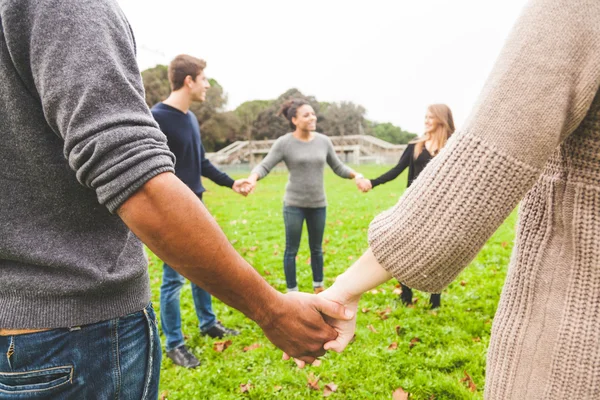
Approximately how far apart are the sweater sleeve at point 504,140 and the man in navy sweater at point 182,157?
360cm

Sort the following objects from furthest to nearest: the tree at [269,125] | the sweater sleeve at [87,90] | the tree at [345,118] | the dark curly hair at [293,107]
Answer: the tree at [345,118] → the tree at [269,125] → the dark curly hair at [293,107] → the sweater sleeve at [87,90]

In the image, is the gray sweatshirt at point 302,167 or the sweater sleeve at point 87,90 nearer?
the sweater sleeve at point 87,90

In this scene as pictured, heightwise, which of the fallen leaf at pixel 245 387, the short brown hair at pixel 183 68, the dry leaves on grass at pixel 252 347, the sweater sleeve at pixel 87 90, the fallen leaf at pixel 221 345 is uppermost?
the sweater sleeve at pixel 87 90

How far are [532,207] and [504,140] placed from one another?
0.30 metres

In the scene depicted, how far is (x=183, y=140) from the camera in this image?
4.53 meters

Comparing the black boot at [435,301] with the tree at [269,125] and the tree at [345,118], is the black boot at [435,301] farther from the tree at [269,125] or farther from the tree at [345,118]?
the tree at [345,118]

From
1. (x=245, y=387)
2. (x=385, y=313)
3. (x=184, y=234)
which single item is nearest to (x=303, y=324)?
(x=184, y=234)

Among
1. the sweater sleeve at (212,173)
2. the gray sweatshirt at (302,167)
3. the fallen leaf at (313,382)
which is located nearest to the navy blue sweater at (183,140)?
the sweater sleeve at (212,173)

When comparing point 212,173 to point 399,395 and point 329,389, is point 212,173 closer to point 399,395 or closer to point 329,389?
A: point 329,389

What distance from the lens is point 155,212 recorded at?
1.13 meters

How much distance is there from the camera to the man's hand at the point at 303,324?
5.22 ft

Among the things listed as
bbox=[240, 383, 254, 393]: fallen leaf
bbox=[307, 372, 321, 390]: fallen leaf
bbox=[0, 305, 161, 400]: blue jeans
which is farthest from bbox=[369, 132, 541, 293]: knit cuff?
bbox=[240, 383, 254, 393]: fallen leaf

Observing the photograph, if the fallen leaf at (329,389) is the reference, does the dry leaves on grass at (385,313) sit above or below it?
below

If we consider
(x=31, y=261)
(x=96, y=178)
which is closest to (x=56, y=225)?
(x=31, y=261)
